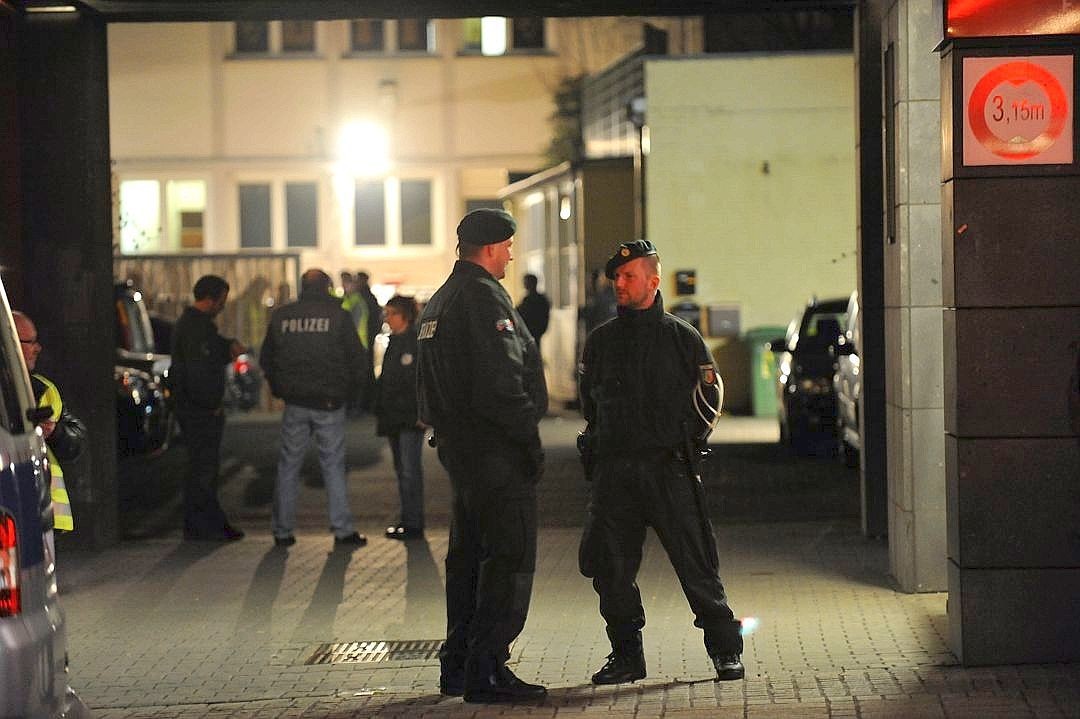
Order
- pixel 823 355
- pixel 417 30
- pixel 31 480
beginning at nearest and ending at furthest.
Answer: pixel 31 480 → pixel 823 355 → pixel 417 30

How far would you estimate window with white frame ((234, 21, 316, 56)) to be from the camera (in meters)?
36.6

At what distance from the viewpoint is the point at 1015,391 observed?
7.70m

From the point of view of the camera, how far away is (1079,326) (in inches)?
302

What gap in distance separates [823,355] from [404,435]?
6576 millimetres

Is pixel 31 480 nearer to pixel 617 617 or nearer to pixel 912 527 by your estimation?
pixel 617 617

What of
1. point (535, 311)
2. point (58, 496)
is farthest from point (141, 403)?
point (58, 496)

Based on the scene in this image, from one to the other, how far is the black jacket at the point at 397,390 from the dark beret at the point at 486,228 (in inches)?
199

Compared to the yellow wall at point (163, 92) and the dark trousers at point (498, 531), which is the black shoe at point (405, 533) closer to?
the dark trousers at point (498, 531)

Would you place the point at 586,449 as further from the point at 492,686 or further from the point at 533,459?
the point at 492,686

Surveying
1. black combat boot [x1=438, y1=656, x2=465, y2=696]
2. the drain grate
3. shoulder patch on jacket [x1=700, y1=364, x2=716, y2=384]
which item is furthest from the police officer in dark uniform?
the drain grate

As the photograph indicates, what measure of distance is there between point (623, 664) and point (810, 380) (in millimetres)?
10770

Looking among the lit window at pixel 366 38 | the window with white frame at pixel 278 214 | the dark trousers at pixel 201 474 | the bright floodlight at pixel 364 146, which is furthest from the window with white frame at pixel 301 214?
the dark trousers at pixel 201 474

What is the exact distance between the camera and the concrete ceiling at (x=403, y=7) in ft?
37.5

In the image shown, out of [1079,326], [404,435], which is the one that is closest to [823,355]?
[404,435]
